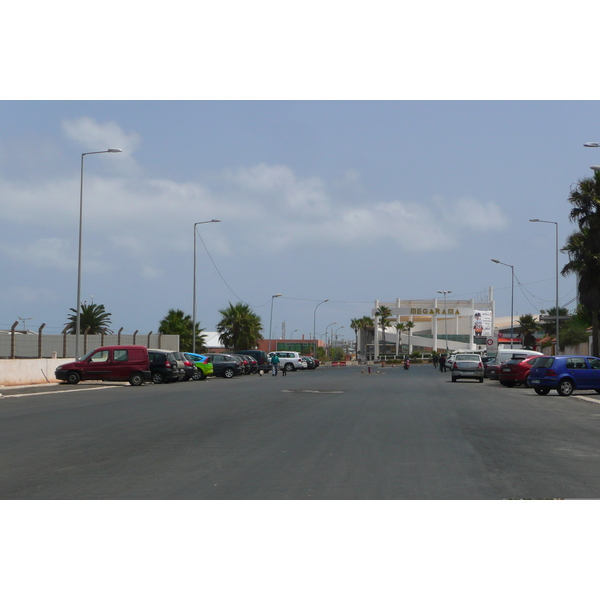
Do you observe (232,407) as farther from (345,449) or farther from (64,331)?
(64,331)

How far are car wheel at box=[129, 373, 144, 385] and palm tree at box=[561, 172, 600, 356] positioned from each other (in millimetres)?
26459

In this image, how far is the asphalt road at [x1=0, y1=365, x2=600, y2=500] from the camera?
8.46 meters

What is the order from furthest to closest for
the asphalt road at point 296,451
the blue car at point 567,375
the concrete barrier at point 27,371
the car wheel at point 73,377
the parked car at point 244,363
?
the parked car at point 244,363 < the car wheel at point 73,377 < the concrete barrier at point 27,371 < the blue car at point 567,375 < the asphalt road at point 296,451

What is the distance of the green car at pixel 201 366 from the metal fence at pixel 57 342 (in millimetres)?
6521

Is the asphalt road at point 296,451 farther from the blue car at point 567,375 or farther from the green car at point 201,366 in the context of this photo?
the green car at point 201,366

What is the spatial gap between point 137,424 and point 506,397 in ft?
50.4

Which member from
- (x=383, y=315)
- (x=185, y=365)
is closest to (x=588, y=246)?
(x=185, y=365)

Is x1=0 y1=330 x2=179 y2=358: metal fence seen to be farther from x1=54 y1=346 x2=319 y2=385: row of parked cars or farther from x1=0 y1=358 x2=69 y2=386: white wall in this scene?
x1=54 y1=346 x2=319 y2=385: row of parked cars

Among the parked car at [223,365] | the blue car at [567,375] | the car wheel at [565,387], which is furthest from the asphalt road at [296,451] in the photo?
the parked car at [223,365]

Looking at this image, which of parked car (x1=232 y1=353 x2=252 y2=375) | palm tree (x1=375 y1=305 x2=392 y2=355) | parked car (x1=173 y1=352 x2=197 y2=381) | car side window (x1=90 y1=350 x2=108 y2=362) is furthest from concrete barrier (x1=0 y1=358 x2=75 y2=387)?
palm tree (x1=375 y1=305 x2=392 y2=355)

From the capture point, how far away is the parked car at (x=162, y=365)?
35656mm

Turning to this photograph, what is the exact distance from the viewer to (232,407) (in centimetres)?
2025

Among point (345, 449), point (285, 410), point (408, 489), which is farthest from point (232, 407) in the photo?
point (408, 489)

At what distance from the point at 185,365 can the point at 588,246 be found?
2459cm
